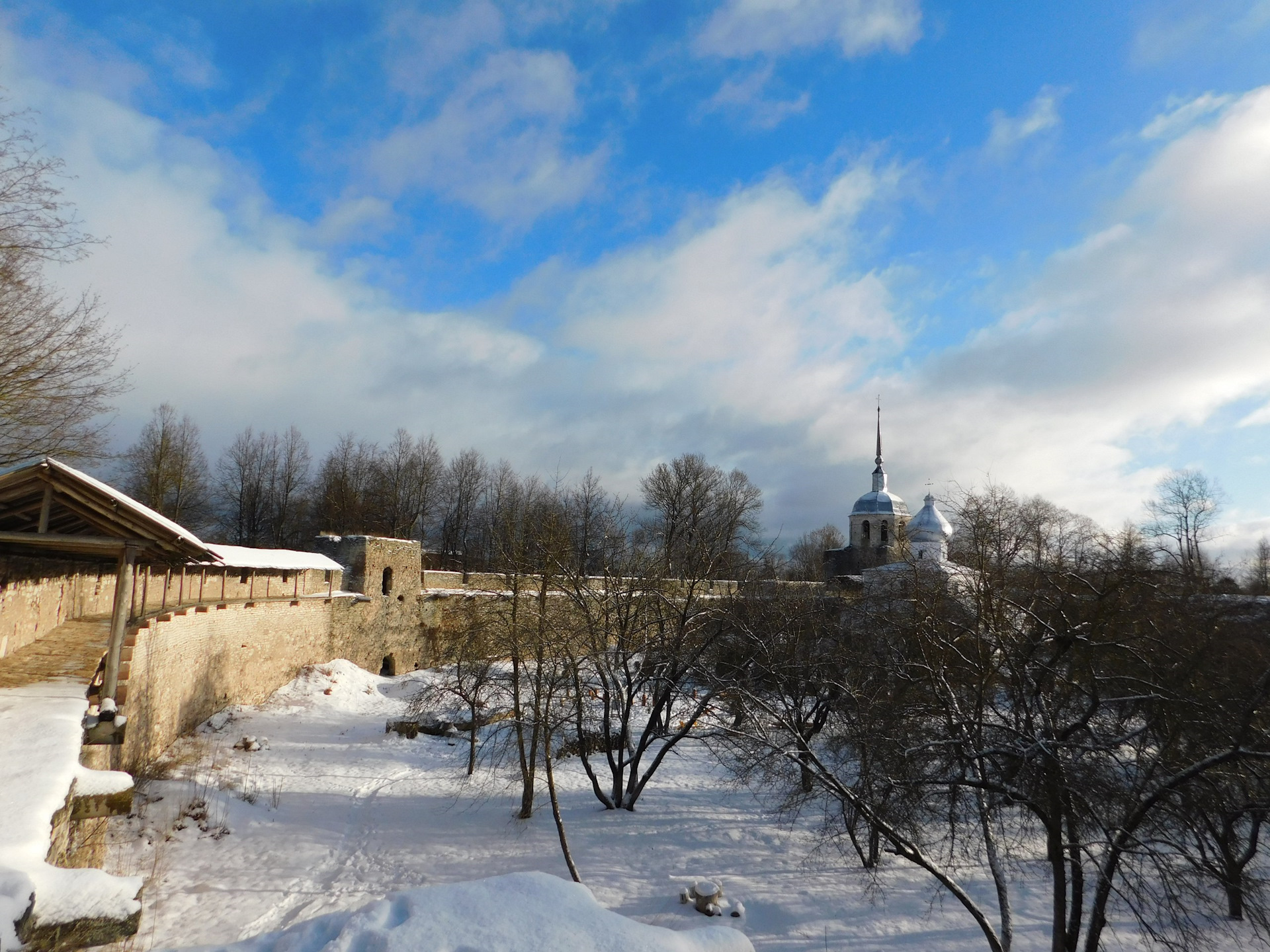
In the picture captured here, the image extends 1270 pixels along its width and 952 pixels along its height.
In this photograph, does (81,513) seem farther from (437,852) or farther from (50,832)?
(437,852)

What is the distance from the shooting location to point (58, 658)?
352 inches

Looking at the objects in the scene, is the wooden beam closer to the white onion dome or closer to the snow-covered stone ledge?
the snow-covered stone ledge

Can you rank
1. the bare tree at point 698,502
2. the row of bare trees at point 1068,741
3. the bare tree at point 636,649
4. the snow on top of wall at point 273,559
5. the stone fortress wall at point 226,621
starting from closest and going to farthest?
the row of bare trees at point 1068,741, the stone fortress wall at point 226,621, the bare tree at point 636,649, the snow on top of wall at point 273,559, the bare tree at point 698,502

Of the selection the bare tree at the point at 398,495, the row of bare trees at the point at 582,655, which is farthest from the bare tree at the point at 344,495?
the row of bare trees at the point at 582,655

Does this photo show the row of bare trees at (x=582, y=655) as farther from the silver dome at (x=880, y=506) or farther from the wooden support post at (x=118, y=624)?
the silver dome at (x=880, y=506)

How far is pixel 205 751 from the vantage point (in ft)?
39.5

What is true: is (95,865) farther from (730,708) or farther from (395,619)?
(395,619)

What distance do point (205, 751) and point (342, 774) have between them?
7.65 feet

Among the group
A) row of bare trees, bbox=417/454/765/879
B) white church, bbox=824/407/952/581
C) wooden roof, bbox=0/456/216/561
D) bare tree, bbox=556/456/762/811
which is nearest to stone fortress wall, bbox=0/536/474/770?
wooden roof, bbox=0/456/216/561

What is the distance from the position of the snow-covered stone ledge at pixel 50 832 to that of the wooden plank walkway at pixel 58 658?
1228 mm

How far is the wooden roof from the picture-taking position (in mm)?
6652

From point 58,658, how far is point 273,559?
8724 millimetres

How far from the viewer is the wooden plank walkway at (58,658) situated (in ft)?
26.3

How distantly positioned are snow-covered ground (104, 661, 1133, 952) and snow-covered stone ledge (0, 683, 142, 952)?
1.37m
